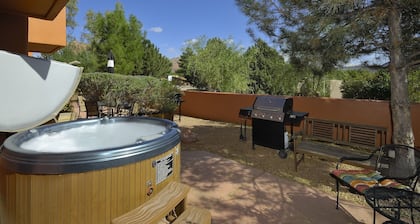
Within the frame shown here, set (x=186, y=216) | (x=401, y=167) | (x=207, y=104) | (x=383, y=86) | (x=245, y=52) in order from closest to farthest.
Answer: (x=186, y=216) → (x=401, y=167) → (x=383, y=86) → (x=207, y=104) → (x=245, y=52)

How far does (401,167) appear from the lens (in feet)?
13.0

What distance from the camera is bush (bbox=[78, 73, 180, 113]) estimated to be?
28.8 feet

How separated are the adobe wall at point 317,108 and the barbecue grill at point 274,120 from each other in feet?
6.49

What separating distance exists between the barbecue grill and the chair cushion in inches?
83.5

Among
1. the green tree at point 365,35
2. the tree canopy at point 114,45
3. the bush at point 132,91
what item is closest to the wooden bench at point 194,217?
the green tree at point 365,35

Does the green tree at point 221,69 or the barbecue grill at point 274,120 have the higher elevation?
the green tree at point 221,69

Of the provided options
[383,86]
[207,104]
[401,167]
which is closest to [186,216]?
[401,167]

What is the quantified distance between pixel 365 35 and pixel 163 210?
4184 millimetres

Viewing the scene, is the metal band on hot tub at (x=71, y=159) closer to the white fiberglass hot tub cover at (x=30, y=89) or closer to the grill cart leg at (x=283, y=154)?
the white fiberglass hot tub cover at (x=30, y=89)

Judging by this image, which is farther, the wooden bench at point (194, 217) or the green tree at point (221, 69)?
the green tree at point (221, 69)

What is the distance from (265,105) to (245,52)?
983 cm

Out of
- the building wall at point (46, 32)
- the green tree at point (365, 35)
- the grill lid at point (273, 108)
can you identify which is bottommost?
the grill lid at point (273, 108)

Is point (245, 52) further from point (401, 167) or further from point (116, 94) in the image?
point (401, 167)

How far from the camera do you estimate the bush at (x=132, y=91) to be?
8773mm
